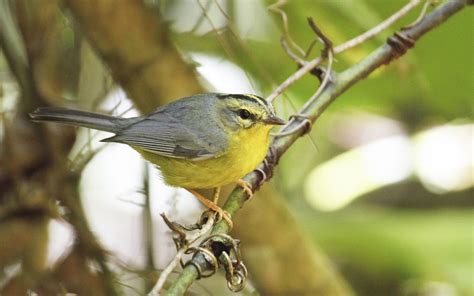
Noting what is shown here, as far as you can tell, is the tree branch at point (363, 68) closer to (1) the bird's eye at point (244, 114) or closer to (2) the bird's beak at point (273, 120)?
(2) the bird's beak at point (273, 120)

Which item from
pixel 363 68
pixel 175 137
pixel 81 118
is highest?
pixel 363 68

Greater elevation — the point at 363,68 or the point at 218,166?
the point at 363,68

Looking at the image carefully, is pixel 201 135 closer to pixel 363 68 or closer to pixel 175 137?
pixel 175 137

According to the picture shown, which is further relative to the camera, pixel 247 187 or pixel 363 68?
pixel 363 68

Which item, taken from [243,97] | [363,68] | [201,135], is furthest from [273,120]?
[363,68]

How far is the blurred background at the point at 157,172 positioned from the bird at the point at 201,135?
60 mm

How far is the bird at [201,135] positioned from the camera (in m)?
1.99

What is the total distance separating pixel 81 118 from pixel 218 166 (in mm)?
375

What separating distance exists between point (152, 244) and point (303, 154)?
3.63 feet

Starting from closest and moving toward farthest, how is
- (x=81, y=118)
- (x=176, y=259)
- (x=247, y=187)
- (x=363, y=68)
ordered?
(x=176, y=259) < (x=247, y=187) < (x=363, y=68) < (x=81, y=118)

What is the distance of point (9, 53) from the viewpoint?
207cm

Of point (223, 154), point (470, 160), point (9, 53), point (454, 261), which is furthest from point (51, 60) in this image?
point (470, 160)

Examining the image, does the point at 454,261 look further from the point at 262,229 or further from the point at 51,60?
the point at 51,60

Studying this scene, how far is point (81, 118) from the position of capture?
75.5 inches
